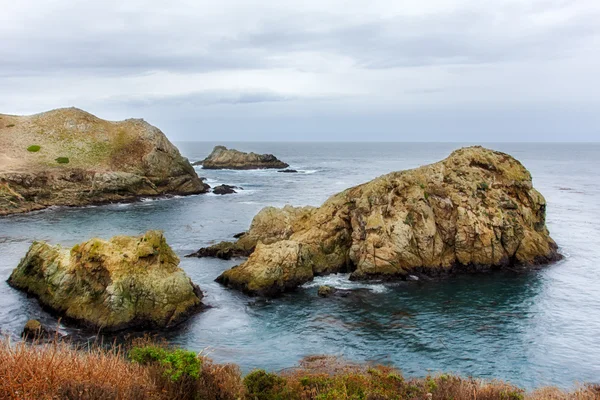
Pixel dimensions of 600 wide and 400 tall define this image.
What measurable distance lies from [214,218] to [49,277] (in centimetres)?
3685

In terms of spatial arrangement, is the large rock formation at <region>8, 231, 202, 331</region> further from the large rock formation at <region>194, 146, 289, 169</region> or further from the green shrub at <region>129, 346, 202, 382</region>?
the large rock formation at <region>194, 146, 289, 169</region>

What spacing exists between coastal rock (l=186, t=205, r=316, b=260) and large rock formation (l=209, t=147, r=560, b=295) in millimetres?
150

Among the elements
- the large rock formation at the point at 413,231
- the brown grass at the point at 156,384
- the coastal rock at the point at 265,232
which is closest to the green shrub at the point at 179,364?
the brown grass at the point at 156,384

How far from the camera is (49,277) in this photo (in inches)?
1427

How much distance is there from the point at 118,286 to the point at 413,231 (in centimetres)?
2626

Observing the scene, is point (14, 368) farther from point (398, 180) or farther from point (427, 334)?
point (398, 180)

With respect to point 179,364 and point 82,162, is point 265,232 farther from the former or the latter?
point 82,162

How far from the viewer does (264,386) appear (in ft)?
62.7

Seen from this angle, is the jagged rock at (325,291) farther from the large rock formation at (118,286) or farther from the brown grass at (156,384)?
the brown grass at (156,384)

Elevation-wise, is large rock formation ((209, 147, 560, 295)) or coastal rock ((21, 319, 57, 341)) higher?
large rock formation ((209, 147, 560, 295))

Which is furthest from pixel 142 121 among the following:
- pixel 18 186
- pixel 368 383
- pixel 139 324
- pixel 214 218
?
pixel 368 383

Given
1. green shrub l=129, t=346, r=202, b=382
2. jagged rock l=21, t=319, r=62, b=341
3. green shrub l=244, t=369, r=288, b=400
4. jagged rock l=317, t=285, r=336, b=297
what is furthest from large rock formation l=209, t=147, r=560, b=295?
green shrub l=129, t=346, r=202, b=382

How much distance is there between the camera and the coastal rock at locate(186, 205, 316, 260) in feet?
167

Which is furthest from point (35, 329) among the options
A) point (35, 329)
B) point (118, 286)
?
point (118, 286)
